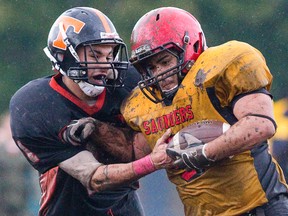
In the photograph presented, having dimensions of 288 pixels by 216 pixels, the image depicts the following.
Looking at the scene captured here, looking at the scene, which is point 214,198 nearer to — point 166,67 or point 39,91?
point 166,67

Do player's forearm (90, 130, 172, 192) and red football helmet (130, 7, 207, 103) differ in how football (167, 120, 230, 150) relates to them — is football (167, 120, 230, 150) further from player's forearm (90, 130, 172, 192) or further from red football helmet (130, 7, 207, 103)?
red football helmet (130, 7, 207, 103)

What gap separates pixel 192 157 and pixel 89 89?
0.81m

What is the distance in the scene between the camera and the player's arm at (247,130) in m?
4.81

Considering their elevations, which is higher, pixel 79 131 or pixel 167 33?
pixel 167 33

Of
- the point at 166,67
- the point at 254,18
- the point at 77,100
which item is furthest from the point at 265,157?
the point at 254,18

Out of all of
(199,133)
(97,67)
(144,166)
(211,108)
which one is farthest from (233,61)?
(97,67)

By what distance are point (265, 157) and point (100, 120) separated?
0.93m

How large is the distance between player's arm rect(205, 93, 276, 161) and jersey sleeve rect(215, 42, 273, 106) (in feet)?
0.16

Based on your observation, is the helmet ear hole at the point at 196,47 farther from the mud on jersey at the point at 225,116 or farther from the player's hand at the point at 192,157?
the player's hand at the point at 192,157

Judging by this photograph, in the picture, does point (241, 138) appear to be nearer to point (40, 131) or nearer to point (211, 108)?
point (211, 108)

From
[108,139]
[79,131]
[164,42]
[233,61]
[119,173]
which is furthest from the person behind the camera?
[108,139]

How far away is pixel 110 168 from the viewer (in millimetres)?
5305

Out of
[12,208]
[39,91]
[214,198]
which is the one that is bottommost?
[12,208]

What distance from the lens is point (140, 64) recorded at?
5.21 metres
